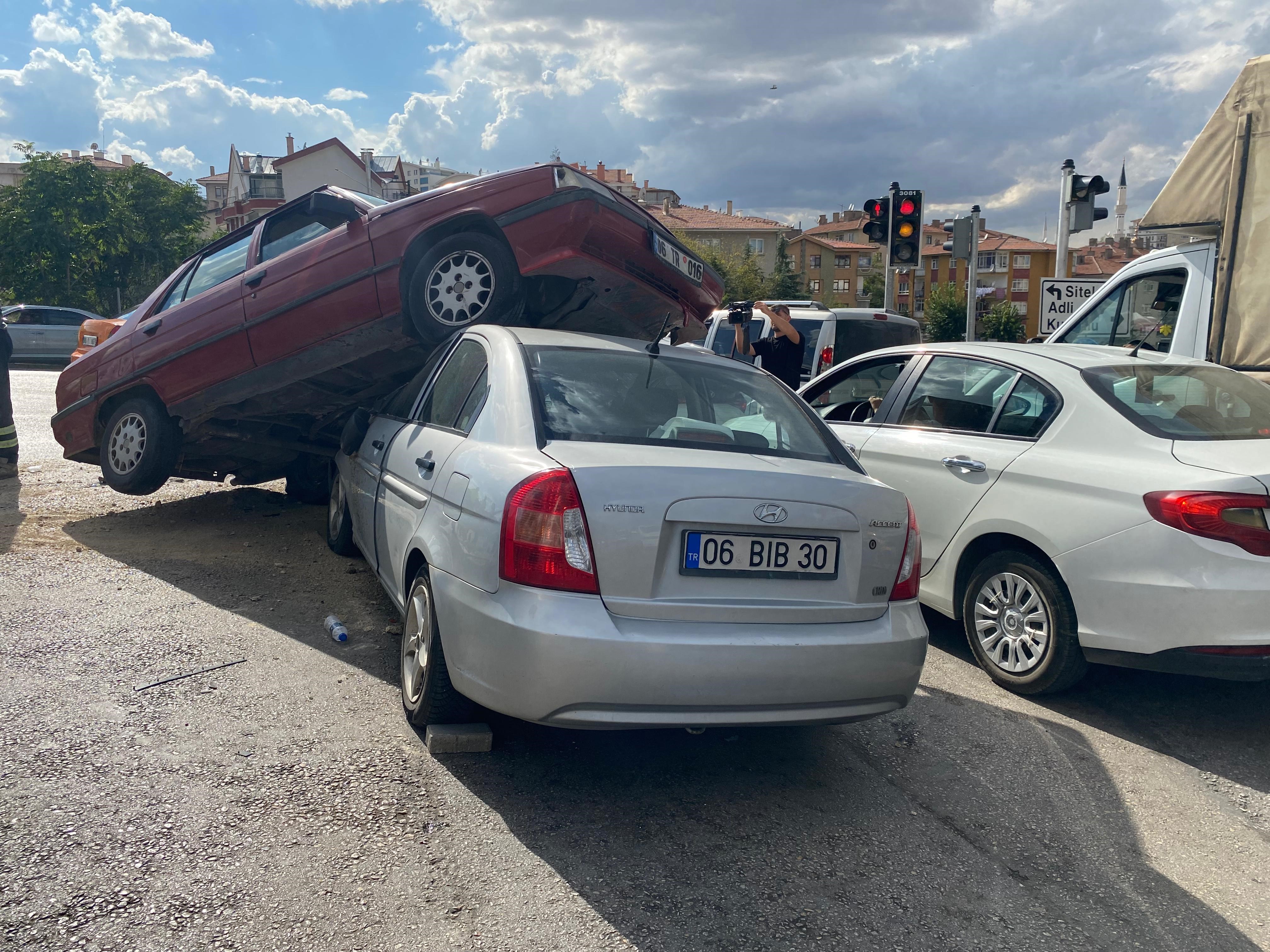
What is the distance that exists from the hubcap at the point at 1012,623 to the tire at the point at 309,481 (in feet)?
18.4

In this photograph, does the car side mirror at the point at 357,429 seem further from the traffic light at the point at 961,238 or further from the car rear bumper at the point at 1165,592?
the traffic light at the point at 961,238

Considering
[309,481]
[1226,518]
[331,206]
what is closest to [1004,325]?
[309,481]

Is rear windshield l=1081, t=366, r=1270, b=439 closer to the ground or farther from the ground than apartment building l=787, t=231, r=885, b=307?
closer to the ground

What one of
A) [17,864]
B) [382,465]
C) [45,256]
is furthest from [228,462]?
[45,256]

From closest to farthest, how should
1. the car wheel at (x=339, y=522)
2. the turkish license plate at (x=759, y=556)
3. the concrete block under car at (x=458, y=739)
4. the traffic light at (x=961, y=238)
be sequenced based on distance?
the turkish license plate at (x=759, y=556)
the concrete block under car at (x=458, y=739)
the car wheel at (x=339, y=522)
the traffic light at (x=961, y=238)

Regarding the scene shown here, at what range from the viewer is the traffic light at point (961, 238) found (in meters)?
13.2

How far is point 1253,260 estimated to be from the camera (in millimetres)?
6484

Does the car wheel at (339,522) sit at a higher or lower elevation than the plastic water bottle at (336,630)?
higher

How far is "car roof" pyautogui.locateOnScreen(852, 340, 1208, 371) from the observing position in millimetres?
5172

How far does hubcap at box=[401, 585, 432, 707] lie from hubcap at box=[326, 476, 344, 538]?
2.54 m

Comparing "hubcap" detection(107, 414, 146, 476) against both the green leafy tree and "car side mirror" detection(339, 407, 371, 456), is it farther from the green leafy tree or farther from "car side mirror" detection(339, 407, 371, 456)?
the green leafy tree

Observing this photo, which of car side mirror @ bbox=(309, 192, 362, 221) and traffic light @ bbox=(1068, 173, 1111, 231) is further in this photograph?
traffic light @ bbox=(1068, 173, 1111, 231)

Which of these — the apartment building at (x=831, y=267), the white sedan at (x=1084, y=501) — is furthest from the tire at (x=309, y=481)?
the apartment building at (x=831, y=267)

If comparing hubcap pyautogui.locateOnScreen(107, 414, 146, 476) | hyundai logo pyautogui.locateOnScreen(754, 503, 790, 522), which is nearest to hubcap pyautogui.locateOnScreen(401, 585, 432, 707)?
hyundai logo pyautogui.locateOnScreen(754, 503, 790, 522)
